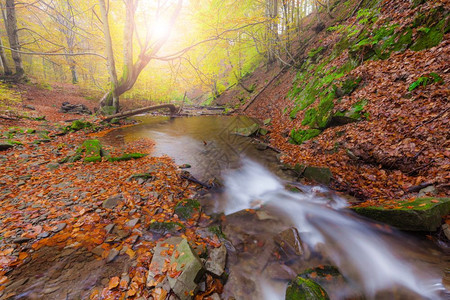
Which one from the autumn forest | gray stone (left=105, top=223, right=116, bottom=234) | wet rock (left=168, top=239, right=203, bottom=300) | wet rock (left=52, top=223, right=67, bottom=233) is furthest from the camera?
gray stone (left=105, top=223, right=116, bottom=234)

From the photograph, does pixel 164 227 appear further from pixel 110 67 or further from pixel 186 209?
pixel 110 67

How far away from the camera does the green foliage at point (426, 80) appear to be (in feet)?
13.2

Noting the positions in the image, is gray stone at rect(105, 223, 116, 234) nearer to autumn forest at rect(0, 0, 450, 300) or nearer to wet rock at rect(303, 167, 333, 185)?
autumn forest at rect(0, 0, 450, 300)

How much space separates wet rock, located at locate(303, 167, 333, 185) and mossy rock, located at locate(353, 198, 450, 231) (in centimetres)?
147

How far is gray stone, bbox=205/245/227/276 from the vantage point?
2.53 m

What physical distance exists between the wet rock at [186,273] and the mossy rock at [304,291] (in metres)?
1.30

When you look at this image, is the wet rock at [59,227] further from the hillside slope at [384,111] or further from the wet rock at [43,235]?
the hillside slope at [384,111]

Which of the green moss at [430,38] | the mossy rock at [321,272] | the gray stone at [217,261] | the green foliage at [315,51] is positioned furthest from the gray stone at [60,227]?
the green foliage at [315,51]

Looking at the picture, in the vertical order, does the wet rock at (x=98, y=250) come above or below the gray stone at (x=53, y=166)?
below

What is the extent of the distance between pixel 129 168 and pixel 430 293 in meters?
6.80

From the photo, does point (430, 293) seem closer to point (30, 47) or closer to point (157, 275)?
point (157, 275)

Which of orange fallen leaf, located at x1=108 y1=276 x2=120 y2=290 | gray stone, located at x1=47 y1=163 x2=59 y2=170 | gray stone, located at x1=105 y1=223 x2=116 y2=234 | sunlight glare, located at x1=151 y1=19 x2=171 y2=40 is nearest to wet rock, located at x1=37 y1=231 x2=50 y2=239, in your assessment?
gray stone, located at x1=105 y1=223 x2=116 y2=234

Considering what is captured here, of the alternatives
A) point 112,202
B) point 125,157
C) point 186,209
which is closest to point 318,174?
point 186,209

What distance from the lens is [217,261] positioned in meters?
2.74
